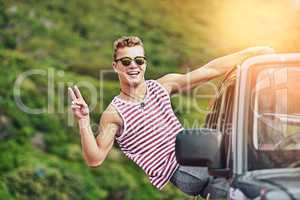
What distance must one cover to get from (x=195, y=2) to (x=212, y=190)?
28.8ft

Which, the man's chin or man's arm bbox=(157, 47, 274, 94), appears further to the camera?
man's arm bbox=(157, 47, 274, 94)

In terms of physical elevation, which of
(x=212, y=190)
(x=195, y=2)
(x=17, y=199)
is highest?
(x=195, y=2)

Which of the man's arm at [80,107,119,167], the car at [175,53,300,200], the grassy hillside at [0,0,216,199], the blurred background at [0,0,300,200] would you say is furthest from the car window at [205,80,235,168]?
the grassy hillside at [0,0,216,199]

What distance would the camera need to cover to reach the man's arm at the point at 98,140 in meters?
4.13

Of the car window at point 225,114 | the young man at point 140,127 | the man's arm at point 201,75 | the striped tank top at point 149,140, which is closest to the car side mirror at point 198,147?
the car window at point 225,114

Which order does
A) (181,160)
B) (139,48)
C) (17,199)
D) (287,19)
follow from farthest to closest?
(287,19) → (17,199) → (139,48) → (181,160)

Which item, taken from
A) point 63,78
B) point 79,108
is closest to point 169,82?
point 79,108

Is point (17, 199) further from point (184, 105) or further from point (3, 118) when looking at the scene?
point (184, 105)

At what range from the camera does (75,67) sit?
Answer: 11.8 meters

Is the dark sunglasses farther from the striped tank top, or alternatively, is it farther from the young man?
the striped tank top

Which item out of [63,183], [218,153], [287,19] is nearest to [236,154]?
[218,153]

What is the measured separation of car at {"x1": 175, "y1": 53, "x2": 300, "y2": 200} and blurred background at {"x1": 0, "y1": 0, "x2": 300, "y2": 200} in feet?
22.3

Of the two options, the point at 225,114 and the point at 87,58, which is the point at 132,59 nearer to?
the point at 225,114

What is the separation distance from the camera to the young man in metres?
4.21
